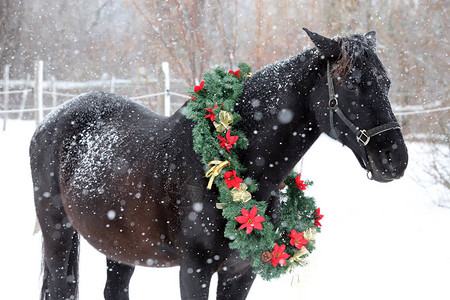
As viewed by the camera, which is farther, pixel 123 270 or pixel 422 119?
pixel 422 119

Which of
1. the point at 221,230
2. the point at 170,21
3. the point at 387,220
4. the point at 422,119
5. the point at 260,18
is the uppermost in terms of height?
the point at 170,21

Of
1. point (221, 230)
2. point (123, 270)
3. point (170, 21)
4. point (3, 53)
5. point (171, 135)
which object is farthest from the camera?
point (3, 53)

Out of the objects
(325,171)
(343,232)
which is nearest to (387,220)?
(343,232)

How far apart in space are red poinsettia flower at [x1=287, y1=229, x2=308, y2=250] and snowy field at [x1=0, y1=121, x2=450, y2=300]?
1.42 meters

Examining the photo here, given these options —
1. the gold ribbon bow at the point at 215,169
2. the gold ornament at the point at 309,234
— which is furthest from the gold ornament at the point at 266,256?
the gold ribbon bow at the point at 215,169

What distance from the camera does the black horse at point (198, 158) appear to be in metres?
2.10

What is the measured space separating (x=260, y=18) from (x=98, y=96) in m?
4.26

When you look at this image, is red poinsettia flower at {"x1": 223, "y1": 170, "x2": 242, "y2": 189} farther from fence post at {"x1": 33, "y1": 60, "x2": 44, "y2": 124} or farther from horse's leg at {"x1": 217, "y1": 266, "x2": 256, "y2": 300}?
fence post at {"x1": 33, "y1": 60, "x2": 44, "y2": 124}

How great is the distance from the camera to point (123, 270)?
341 cm

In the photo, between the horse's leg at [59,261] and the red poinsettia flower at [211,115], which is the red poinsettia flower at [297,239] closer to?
the red poinsettia flower at [211,115]

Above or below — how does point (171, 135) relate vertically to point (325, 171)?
below

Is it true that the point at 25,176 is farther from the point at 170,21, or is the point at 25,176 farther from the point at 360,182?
the point at 360,182

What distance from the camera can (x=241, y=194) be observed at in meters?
2.21

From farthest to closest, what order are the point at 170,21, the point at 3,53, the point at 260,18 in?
1. the point at 3,53
2. the point at 170,21
3. the point at 260,18
